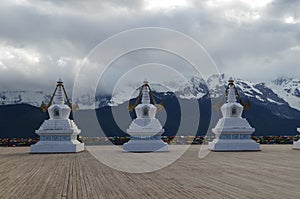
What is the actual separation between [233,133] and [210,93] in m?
61.0

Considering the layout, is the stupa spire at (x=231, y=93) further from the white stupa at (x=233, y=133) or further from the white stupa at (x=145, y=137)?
the white stupa at (x=145, y=137)

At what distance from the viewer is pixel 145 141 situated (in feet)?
106

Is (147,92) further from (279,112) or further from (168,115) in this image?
(279,112)

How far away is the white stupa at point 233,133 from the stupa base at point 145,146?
4.29 m

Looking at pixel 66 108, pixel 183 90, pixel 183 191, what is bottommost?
pixel 183 191

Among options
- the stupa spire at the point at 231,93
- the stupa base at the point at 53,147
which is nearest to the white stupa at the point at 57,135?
the stupa base at the point at 53,147

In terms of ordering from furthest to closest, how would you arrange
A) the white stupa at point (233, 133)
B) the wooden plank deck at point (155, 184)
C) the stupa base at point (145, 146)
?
the white stupa at point (233, 133) < the stupa base at point (145, 146) < the wooden plank deck at point (155, 184)

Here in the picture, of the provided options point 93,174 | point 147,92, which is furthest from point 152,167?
point 147,92

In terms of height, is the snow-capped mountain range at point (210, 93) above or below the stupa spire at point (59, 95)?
above

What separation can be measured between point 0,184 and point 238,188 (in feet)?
→ 24.5

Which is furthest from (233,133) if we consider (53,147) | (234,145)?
(53,147)

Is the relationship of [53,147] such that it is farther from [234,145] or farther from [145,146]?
[234,145]

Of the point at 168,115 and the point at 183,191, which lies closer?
the point at 183,191

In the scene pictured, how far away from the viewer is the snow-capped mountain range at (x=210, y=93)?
263 feet
